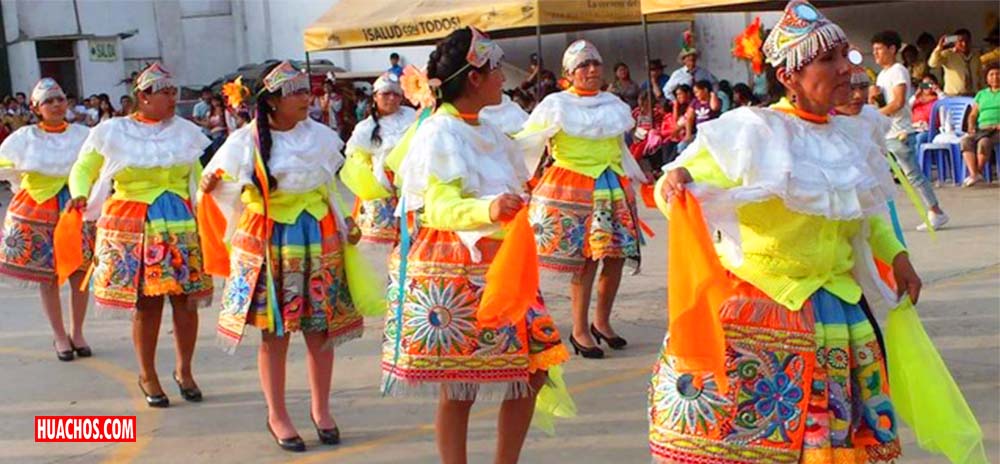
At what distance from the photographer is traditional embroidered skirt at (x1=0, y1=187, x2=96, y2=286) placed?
8.10m

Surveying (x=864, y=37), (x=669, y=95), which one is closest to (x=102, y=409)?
(x=669, y=95)

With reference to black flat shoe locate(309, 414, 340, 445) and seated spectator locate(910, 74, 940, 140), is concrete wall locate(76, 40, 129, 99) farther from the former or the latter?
black flat shoe locate(309, 414, 340, 445)

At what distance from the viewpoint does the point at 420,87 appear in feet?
15.3

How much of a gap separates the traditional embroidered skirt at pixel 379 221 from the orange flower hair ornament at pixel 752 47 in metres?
6.27

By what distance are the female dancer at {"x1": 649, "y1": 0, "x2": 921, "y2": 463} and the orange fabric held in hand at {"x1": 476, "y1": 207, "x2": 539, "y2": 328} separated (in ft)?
1.94

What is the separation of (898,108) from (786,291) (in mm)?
7546

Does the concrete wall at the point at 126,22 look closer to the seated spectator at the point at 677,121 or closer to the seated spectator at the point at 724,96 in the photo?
the seated spectator at the point at 677,121

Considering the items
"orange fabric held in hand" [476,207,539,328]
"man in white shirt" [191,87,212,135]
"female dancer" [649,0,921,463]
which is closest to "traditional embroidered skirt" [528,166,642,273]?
"orange fabric held in hand" [476,207,539,328]

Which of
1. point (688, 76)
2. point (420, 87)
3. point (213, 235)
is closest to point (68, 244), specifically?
point (213, 235)

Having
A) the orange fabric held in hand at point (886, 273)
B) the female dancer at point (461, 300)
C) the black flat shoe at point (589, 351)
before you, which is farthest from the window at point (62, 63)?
the orange fabric held in hand at point (886, 273)

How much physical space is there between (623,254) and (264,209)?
2355 mm

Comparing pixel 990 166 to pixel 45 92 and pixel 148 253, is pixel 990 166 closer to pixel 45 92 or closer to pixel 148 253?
pixel 45 92

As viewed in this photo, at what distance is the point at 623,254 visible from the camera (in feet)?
23.9

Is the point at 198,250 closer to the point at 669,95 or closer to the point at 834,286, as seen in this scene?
the point at 834,286
